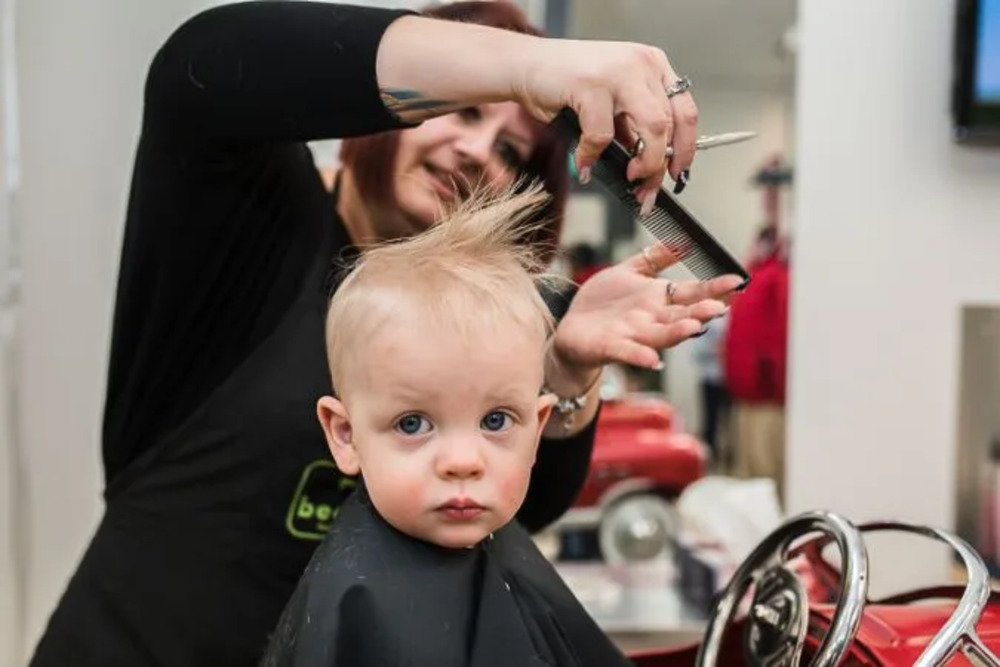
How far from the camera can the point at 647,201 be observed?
51 centimetres

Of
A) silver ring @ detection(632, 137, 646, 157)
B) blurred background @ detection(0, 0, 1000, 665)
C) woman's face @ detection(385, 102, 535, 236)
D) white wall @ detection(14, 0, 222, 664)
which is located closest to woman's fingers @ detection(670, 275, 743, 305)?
silver ring @ detection(632, 137, 646, 157)

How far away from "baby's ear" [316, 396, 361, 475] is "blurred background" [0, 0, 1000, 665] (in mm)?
573

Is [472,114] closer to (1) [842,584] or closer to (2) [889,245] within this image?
(1) [842,584]

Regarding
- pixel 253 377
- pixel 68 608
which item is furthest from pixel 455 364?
pixel 68 608

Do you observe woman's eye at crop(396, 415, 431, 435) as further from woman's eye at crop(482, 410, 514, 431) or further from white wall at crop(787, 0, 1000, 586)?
white wall at crop(787, 0, 1000, 586)

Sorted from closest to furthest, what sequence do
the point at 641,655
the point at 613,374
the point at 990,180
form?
the point at 641,655 → the point at 990,180 → the point at 613,374

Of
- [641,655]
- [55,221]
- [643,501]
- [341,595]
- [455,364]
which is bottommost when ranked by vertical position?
[643,501]

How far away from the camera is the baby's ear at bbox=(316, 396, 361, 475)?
1.76 feet

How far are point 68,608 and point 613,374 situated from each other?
1317 mm

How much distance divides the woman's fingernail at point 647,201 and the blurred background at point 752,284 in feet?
1.62

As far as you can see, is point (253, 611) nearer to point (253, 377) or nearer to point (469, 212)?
point (253, 377)

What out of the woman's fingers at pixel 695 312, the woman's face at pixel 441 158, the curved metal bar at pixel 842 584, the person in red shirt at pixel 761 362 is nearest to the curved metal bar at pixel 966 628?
the curved metal bar at pixel 842 584

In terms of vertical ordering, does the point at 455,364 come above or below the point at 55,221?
below

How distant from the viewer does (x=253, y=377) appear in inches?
27.8
